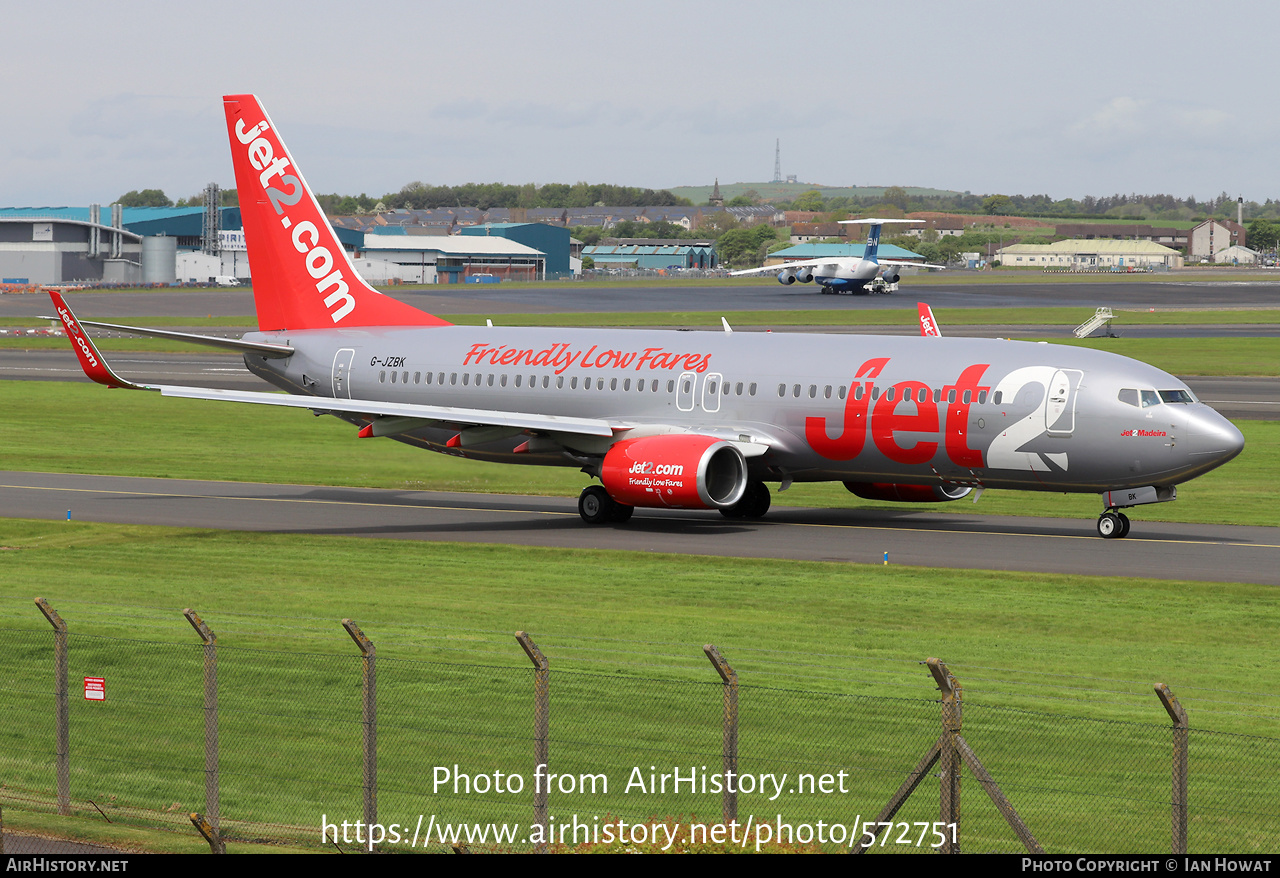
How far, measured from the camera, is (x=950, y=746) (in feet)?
39.7

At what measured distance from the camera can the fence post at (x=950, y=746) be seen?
11836mm

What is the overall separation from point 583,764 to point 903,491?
23.5 metres

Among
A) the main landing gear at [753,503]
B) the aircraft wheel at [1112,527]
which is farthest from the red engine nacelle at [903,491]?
the aircraft wheel at [1112,527]

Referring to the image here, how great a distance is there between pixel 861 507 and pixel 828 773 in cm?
2681

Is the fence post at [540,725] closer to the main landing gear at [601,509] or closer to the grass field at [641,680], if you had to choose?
the grass field at [641,680]

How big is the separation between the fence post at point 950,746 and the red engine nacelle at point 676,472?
24.0m

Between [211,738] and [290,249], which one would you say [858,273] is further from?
[211,738]

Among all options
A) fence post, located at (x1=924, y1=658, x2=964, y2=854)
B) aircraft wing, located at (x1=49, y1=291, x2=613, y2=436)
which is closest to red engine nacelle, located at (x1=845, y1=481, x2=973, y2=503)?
aircraft wing, located at (x1=49, y1=291, x2=613, y2=436)

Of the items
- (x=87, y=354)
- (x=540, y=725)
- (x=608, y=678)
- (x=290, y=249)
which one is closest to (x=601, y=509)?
(x=87, y=354)

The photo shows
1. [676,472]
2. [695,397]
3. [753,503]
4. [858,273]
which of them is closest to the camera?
[676,472]

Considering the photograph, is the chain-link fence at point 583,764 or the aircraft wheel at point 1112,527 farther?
the aircraft wheel at point 1112,527

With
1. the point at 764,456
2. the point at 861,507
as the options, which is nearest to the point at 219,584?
the point at 764,456

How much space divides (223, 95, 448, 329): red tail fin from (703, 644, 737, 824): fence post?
33520 mm

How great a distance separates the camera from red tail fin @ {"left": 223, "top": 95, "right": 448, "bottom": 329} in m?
46.0
